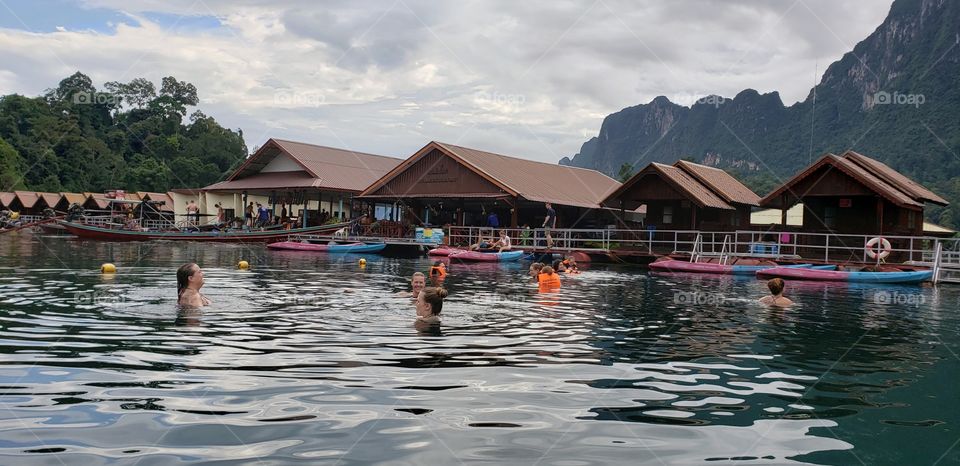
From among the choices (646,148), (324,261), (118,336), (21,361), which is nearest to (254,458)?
(21,361)

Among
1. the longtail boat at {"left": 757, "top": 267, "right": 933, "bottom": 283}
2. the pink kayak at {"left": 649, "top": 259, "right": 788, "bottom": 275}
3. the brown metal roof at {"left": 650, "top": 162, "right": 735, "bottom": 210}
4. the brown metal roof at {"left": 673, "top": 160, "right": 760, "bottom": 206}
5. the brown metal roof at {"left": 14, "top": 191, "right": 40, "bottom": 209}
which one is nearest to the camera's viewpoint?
the longtail boat at {"left": 757, "top": 267, "right": 933, "bottom": 283}

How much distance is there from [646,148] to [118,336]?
160m

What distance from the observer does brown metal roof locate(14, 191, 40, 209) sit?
68.5 m

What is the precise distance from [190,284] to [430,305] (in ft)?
14.3

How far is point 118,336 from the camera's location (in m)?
10.0

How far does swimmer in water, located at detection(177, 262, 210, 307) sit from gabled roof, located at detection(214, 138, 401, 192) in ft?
113

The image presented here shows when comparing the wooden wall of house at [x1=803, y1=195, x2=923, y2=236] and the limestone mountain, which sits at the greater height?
the limestone mountain

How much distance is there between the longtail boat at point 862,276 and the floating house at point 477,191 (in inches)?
656

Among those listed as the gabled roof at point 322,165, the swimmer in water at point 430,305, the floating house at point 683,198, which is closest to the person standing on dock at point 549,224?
the floating house at point 683,198

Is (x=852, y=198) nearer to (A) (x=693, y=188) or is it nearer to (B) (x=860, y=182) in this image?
(B) (x=860, y=182)

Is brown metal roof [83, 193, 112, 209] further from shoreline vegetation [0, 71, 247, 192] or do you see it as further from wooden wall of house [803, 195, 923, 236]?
wooden wall of house [803, 195, 923, 236]

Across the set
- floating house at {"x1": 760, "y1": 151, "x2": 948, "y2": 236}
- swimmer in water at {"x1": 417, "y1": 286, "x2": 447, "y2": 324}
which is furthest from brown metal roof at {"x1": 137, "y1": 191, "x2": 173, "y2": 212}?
swimmer in water at {"x1": 417, "y1": 286, "x2": 447, "y2": 324}

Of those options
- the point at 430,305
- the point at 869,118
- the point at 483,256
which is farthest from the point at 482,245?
the point at 869,118

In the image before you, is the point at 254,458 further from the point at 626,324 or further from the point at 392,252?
the point at 392,252
